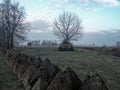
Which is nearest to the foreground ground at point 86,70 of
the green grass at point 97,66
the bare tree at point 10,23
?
the green grass at point 97,66

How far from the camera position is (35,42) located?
Answer: 365 feet

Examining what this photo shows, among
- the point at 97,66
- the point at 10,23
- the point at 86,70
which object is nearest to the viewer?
the point at 86,70

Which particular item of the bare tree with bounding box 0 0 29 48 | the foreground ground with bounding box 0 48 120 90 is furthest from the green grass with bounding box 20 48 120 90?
the bare tree with bounding box 0 0 29 48

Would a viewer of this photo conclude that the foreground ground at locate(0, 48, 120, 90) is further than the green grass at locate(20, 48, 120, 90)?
No

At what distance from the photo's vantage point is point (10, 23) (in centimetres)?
4688

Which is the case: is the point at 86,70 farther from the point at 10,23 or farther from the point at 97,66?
the point at 10,23

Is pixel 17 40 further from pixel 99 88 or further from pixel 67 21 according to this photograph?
pixel 99 88

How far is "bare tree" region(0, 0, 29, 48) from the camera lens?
47094 mm

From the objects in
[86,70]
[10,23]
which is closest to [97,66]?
[86,70]

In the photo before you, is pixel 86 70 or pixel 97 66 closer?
pixel 86 70

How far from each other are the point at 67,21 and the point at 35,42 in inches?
1459

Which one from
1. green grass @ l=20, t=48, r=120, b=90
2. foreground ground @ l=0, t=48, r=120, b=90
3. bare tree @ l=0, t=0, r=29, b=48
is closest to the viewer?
foreground ground @ l=0, t=48, r=120, b=90

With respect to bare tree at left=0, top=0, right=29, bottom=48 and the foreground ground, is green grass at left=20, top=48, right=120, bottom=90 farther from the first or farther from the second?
bare tree at left=0, top=0, right=29, bottom=48

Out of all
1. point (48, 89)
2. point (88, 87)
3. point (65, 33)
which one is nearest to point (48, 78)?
point (48, 89)
